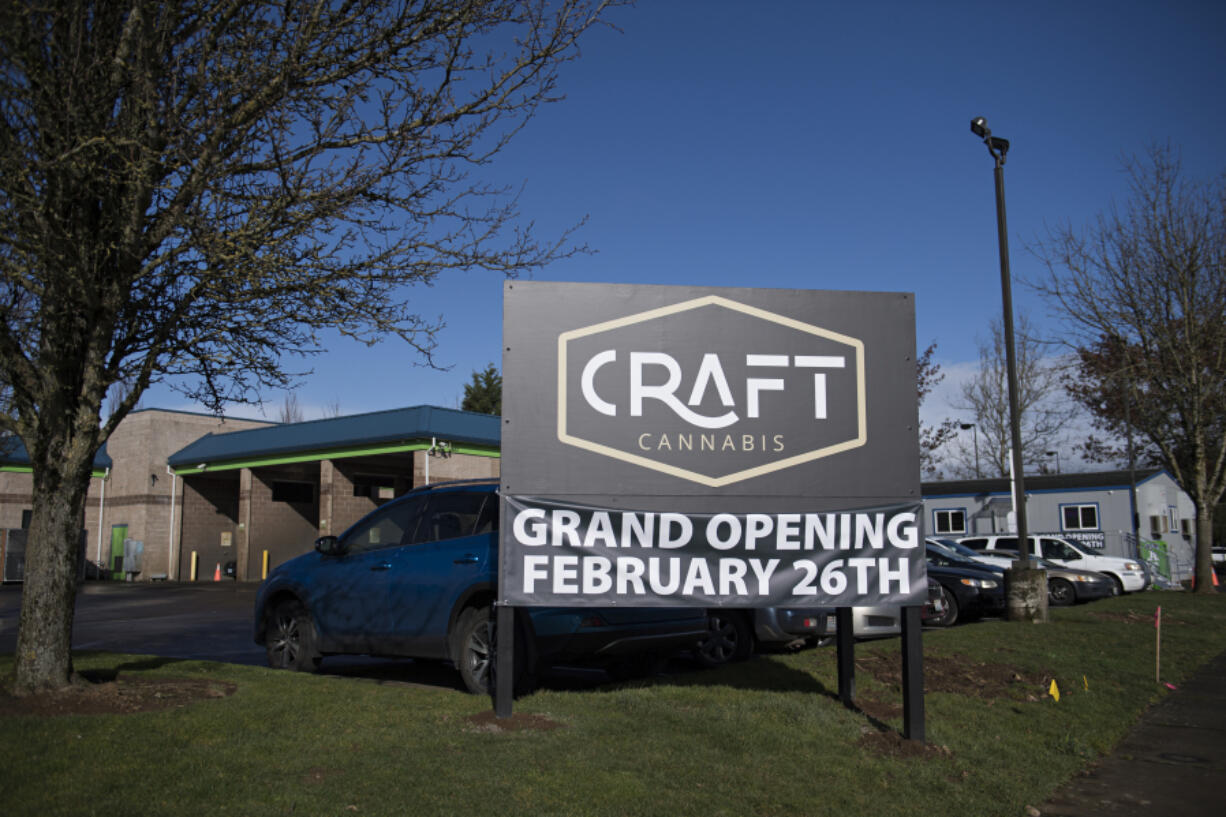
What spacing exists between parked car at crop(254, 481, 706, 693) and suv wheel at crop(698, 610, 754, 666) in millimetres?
754

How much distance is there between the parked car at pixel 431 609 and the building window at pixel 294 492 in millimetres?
24724

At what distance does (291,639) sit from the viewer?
9.40m

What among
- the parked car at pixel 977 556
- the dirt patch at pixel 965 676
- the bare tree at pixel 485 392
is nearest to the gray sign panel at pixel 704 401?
the dirt patch at pixel 965 676

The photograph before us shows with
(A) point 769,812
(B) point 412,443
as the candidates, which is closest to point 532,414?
(A) point 769,812

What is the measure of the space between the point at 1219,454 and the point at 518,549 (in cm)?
2356

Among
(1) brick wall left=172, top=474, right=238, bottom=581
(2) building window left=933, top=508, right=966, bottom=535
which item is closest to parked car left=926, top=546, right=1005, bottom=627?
(2) building window left=933, top=508, right=966, bottom=535

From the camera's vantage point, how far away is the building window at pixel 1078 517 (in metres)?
35.2

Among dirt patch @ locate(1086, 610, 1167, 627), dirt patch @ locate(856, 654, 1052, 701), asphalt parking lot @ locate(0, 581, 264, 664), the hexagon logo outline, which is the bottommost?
asphalt parking lot @ locate(0, 581, 264, 664)

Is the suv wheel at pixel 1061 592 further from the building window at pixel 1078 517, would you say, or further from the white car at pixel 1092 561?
the building window at pixel 1078 517

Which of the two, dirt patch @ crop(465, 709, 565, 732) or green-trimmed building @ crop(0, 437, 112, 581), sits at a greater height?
green-trimmed building @ crop(0, 437, 112, 581)

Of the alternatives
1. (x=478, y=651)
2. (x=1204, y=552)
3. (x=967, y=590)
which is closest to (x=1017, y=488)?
(x=967, y=590)

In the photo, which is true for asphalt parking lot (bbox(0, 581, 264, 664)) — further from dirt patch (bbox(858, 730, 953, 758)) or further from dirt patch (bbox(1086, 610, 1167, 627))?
dirt patch (bbox(1086, 610, 1167, 627))

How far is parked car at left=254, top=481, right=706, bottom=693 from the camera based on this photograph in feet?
25.5

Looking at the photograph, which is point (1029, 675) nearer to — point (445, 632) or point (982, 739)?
point (982, 739)
